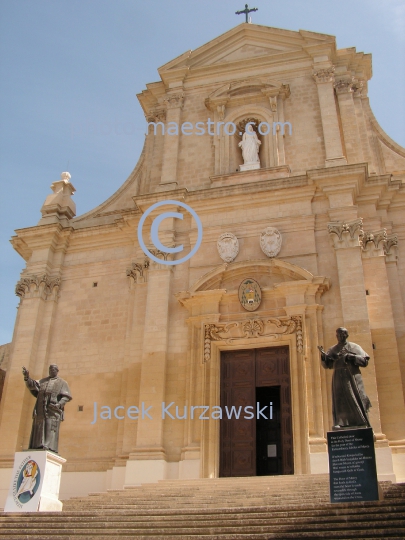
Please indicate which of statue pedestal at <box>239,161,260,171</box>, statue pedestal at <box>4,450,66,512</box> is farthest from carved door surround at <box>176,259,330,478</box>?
statue pedestal at <box>4,450,66,512</box>

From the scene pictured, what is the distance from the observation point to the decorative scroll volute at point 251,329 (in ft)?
48.6

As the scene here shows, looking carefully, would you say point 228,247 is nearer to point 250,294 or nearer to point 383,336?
point 250,294

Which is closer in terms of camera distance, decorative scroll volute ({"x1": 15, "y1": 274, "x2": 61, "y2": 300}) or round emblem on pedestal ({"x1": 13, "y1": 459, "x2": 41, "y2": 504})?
round emblem on pedestal ({"x1": 13, "y1": 459, "x2": 41, "y2": 504})

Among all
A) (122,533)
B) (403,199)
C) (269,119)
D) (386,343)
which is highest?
(269,119)

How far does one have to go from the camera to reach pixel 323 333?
48.2ft

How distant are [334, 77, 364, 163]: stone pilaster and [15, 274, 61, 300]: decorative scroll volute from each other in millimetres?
9181

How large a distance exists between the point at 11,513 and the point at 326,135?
41.0 ft

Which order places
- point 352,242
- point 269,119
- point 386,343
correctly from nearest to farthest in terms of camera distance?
point 386,343 < point 352,242 < point 269,119

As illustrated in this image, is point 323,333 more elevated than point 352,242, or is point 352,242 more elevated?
point 352,242

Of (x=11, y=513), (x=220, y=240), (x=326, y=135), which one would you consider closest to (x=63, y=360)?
(x=220, y=240)

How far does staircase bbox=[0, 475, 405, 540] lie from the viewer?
773cm

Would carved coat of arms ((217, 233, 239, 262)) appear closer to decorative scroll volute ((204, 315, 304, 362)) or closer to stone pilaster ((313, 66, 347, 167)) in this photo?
decorative scroll volute ((204, 315, 304, 362))

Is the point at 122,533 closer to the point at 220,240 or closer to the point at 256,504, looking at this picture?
the point at 256,504

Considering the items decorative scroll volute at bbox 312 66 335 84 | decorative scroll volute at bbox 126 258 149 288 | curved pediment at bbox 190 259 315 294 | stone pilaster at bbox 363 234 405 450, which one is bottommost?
stone pilaster at bbox 363 234 405 450
